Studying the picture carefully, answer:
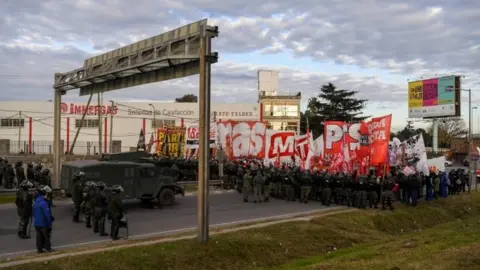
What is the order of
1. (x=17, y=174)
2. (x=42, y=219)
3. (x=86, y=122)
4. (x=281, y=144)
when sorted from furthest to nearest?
(x=86, y=122) < (x=281, y=144) < (x=17, y=174) < (x=42, y=219)

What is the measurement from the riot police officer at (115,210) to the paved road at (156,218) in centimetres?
48

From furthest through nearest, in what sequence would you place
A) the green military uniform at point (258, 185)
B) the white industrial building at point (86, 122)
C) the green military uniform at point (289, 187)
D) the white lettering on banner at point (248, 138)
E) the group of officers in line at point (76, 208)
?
the white industrial building at point (86, 122), the white lettering on banner at point (248, 138), the green military uniform at point (289, 187), the green military uniform at point (258, 185), the group of officers in line at point (76, 208)

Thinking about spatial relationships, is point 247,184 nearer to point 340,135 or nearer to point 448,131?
point 340,135

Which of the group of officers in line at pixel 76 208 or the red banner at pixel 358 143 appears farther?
the red banner at pixel 358 143

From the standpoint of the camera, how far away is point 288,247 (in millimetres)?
15953

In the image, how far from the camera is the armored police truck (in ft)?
65.2

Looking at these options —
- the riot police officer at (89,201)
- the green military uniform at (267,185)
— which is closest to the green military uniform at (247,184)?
the green military uniform at (267,185)

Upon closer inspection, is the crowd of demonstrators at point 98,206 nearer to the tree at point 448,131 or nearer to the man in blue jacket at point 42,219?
the man in blue jacket at point 42,219

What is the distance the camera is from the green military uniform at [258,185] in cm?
2358

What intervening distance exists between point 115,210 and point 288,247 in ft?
17.6

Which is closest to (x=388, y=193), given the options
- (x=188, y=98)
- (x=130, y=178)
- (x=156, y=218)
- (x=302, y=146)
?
(x=302, y=146)

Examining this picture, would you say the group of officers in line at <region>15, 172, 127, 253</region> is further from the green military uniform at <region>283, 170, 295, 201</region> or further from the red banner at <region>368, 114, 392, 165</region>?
the red banner at <region>368, 114, 392, 165</region>

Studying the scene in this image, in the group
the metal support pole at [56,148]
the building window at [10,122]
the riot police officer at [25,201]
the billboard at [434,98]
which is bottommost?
the riot police officer at [25,201]

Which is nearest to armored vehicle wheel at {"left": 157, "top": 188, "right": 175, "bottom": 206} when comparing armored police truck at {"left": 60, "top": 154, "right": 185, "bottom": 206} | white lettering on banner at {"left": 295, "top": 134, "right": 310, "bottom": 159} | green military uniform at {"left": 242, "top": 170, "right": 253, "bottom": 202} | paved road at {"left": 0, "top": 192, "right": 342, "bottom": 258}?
armored police truck at {"left": 60, "top": 154, "right": 185, "bottom": 206}
